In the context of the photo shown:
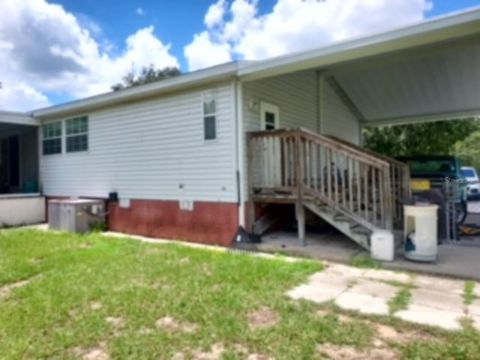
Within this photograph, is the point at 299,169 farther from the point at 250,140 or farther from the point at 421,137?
the point at 421,137

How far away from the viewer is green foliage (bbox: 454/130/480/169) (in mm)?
25766

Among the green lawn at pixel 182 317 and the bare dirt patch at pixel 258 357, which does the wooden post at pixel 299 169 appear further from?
the bare dirt patch at pixel 258 357

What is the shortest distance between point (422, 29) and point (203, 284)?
421 cm

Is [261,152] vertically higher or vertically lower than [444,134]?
lower

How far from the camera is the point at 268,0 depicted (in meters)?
10.5

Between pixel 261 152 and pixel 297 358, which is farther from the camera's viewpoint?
pixel 261 152

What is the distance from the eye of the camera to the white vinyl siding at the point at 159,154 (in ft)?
22.8

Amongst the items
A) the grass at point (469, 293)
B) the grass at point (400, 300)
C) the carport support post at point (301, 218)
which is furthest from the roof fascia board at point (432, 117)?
the grass at point (400, 300)

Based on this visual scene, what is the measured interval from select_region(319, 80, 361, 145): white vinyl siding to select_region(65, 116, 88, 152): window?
20.8 ft

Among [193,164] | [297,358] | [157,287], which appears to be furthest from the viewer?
[193,164]

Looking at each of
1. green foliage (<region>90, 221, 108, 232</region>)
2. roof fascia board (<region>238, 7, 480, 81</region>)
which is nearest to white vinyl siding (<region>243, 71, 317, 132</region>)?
A: roof fascia board (<region>238, 7, 480, 81</region>)

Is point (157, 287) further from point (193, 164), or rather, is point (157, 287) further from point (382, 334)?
point (193, 164)

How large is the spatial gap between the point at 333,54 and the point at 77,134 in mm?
7439

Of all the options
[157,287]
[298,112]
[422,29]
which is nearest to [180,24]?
[298,112]
